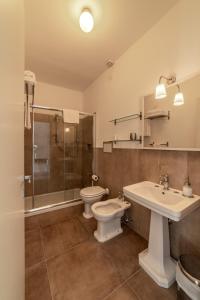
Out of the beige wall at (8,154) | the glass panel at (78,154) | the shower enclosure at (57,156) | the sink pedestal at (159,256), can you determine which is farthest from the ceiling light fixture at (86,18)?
the sink pedestal at (159,256)

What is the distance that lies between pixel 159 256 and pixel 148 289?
279 millimetres

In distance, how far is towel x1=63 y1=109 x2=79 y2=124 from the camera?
2.56 m

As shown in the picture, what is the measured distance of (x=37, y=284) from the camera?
120 cm

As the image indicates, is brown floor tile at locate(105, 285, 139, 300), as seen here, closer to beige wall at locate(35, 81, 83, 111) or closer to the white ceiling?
the white ceiling

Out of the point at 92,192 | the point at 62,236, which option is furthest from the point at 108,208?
the point at 62,236

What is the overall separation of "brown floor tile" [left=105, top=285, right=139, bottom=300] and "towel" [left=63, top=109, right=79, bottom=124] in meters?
2.44

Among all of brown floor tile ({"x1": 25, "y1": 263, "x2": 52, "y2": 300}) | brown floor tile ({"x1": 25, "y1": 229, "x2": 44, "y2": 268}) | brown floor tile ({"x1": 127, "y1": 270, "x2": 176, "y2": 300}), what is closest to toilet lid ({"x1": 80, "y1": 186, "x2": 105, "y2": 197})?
brown floor tile ({"x1": 25, "y1": 229, "x2": 44, "y2": 268})

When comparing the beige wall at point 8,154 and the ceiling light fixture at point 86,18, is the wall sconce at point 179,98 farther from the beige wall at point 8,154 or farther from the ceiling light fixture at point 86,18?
the beige wall at point 8,154

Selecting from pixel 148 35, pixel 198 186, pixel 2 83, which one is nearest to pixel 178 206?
pixel 198 186

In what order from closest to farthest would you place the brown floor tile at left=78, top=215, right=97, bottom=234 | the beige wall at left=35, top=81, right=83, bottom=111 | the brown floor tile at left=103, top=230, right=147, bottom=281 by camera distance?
the brown floor tile at left=103, top=230, right=147, bottom=281 < the brown floor tile at left=78, top=215, right=97, bottom=234 < the beige wall at left=35, top=81, right=83, bottom=111

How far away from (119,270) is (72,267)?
0.48 meters

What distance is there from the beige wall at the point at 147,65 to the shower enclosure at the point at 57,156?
1.90ft

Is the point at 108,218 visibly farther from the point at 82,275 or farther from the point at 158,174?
the point at 158,174

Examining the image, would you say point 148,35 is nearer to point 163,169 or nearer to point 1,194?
point 163,169
